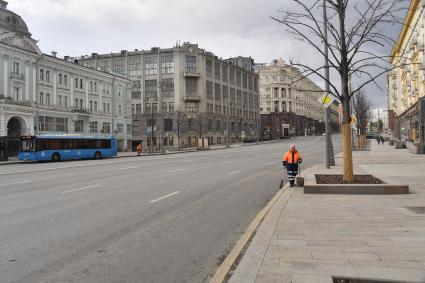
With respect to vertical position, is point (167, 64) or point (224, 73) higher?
point (167, 64)

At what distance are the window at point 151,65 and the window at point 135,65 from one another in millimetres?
1656

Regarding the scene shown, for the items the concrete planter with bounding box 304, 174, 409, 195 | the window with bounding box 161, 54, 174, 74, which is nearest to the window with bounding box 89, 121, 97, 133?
the window with bounding box 161, 54, 174, 74

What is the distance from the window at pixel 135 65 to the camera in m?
98.8

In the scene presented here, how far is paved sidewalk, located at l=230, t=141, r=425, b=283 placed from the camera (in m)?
4.94

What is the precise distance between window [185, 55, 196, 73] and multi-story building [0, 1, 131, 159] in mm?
23673

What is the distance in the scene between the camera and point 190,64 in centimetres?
9644

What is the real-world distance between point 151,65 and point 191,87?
1042 cm

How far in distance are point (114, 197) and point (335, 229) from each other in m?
7.07

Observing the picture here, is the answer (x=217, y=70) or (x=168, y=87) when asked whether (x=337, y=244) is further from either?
(x=217, y=70)

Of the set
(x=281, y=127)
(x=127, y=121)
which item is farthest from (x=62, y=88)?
(x=281, y=127)

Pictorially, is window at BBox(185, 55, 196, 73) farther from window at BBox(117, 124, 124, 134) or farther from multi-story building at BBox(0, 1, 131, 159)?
window at BBox(117, 124, 124, 134)

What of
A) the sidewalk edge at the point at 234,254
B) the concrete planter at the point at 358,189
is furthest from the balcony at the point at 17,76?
the sidewalk edge at the point at 234,254

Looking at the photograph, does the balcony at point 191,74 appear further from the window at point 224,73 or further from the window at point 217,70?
the window at point 224,73

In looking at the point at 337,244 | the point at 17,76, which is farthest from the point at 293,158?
the point at 17,76
